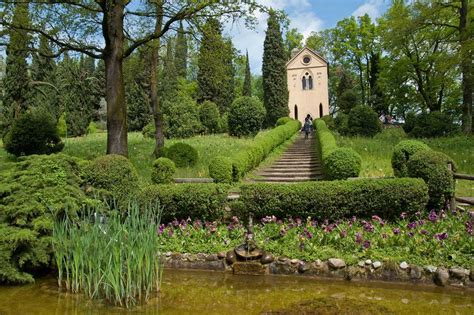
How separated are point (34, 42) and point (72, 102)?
25.2 metres

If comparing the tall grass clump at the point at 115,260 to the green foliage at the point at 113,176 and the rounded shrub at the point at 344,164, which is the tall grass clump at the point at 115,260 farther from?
the rounded shrub at the point at 344,164

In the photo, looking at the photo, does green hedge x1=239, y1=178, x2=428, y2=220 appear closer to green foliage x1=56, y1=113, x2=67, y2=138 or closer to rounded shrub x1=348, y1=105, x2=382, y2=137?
rounded shrub x1=348, y1=105, x2=382, y2=137

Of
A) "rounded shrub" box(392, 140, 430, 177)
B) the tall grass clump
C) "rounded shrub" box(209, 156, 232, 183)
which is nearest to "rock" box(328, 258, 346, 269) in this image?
the tall grass clump

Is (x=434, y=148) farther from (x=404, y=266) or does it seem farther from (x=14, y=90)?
(x=14, y=90)

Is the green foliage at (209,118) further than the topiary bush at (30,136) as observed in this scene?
Yes

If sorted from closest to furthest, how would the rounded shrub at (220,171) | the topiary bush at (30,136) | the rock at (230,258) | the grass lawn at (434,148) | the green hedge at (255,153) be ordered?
the rock at (230,258), the rounded shrub at (220,171), the grass lawn at (434,148), the green hedge at (255,153), the topiary bush at (30,136)

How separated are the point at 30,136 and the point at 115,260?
38.8 feet

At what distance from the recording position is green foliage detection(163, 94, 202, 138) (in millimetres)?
25891

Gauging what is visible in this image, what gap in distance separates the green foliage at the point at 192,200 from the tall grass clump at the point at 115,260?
3070 mm

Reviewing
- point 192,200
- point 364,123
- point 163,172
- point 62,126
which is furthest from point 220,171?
point 62,126

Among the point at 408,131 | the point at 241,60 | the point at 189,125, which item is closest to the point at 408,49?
the point at 408,131

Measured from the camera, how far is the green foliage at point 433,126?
67.7 ft

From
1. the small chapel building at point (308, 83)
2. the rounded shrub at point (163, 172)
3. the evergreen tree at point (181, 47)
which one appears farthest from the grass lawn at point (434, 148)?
the small chapel building at point (308, 83)

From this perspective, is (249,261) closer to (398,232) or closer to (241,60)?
(398,232)
